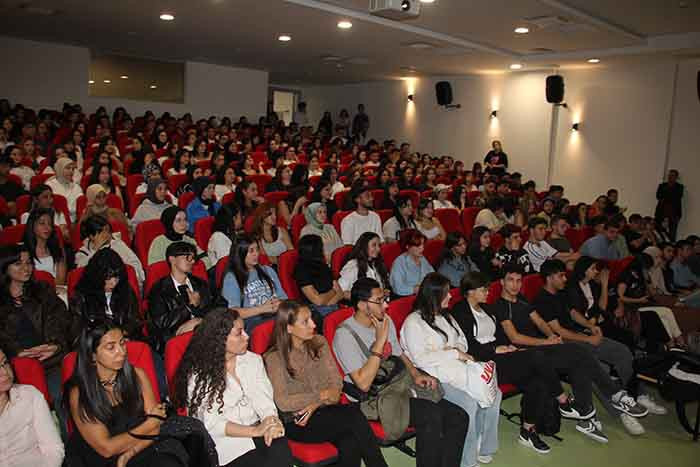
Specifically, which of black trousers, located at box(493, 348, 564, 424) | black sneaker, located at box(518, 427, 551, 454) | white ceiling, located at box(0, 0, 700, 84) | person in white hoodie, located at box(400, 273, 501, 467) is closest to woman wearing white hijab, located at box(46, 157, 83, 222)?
white ceiling, located at box(0, 0, 700, 84)

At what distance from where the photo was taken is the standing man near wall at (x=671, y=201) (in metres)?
10.3

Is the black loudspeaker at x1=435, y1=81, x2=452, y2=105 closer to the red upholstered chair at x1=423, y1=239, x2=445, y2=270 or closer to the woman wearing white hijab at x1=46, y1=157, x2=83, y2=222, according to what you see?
the red upholstered chair at x1=423, y1=239, x2=445, y2=270

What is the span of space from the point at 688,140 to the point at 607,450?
852cm

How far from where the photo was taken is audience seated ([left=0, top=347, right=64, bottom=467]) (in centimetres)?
235

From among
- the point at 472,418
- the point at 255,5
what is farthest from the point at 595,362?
the point at 255,5

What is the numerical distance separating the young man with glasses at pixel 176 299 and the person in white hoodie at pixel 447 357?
134 cm

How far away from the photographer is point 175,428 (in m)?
2.44

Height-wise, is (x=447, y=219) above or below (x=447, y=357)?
above

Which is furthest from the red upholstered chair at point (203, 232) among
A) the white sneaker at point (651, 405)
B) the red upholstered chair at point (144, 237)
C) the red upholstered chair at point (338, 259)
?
the white sneaker at point (651, 405)

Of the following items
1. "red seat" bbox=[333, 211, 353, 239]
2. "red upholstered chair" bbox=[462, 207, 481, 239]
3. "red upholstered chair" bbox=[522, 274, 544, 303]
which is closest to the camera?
"red upholstered chair" bbox=[522, 274, 544, 303]

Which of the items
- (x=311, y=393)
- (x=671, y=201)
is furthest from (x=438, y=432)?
(x=671, y=201)

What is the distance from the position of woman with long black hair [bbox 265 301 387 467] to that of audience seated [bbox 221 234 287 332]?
35.6 inches

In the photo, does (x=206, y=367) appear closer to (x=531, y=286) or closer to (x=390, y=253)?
(x=390, y=253)

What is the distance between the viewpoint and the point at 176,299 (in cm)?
360
